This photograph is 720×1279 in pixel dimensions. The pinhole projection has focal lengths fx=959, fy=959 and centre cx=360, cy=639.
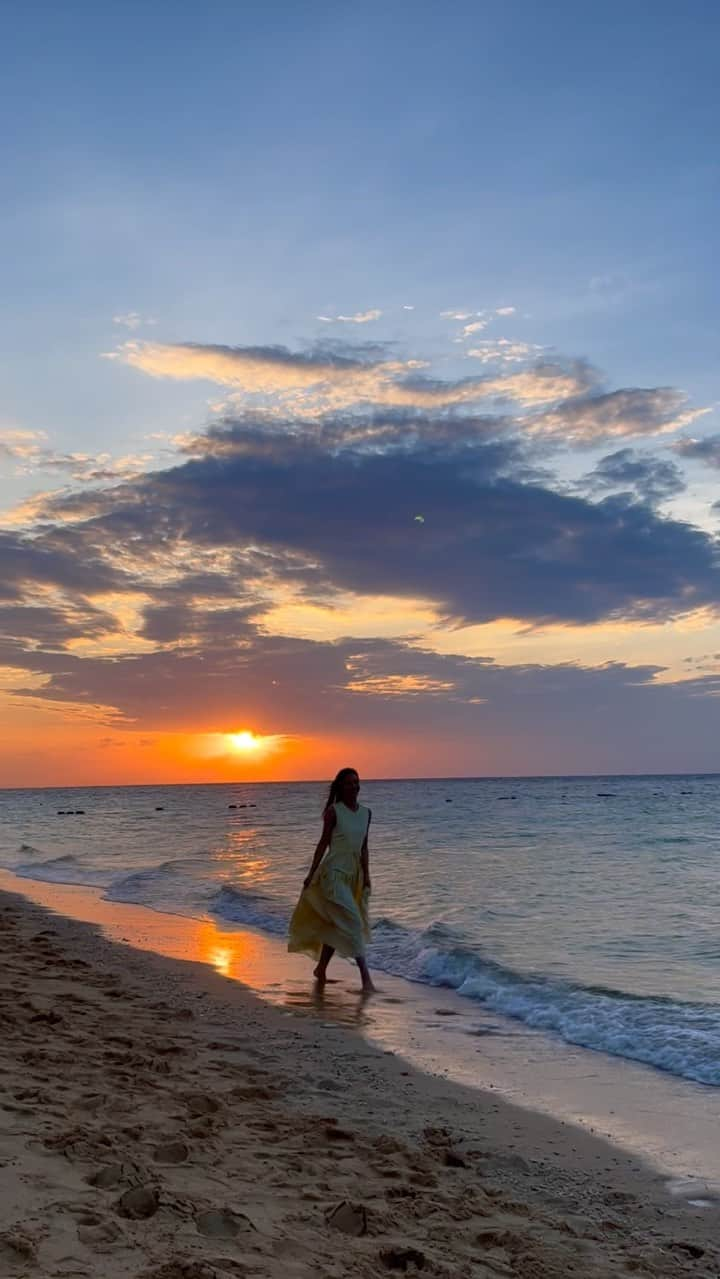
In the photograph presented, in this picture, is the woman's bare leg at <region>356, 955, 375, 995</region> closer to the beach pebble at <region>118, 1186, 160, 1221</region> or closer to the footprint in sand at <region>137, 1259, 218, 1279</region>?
the beach pebble at <region>118, 1186, 160, 1221</region>

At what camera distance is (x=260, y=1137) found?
498cm

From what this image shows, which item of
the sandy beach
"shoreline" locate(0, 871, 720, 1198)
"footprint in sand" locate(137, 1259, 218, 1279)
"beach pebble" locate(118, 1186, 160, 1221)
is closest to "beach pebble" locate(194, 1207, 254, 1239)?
the sandy beach

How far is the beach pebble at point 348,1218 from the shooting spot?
390cm

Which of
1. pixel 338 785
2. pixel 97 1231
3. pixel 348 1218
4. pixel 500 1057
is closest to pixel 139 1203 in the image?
pixel 97 1231

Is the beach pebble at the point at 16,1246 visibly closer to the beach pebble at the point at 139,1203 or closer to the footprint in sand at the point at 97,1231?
the footprint in sand at the point at 97,1231

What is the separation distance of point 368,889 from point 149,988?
2.46 m

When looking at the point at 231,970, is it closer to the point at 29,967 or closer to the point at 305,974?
the point at 305,974

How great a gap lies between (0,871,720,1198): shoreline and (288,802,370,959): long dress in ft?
1.66

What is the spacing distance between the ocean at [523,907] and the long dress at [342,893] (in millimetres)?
1297

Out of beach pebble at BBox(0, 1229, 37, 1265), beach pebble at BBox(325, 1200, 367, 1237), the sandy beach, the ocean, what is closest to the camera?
beach pebble at BBox(0, 1229, 37, 1265)

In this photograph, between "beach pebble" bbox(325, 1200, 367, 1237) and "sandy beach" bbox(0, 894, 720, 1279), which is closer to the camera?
"sandy beach" bbox(0, 894, 720, 1279)

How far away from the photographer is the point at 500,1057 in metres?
7.52

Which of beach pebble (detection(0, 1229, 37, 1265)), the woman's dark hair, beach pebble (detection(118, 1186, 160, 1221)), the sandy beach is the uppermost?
the woman's dark hair

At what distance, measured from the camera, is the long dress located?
10.0 meters
